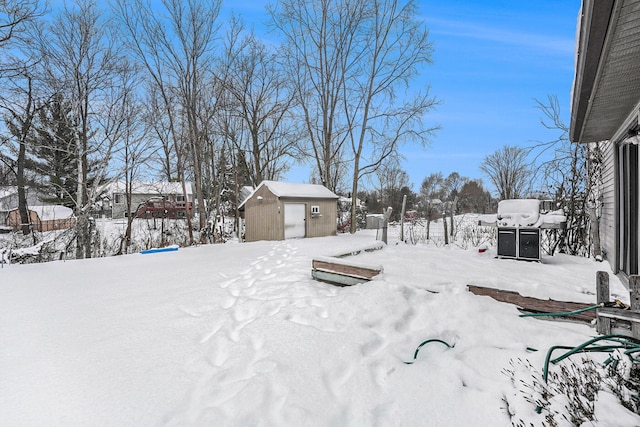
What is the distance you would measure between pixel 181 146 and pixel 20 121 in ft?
22.5

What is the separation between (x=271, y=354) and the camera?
2436 millimetres

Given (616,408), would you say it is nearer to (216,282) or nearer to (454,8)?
(216,282)

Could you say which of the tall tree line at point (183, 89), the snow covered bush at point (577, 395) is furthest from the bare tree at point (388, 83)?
the snow covered bush at point (577, 395)

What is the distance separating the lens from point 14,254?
7.31 m

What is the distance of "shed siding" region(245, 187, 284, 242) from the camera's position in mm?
11203

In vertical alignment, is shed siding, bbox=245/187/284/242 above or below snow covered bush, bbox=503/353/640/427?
above

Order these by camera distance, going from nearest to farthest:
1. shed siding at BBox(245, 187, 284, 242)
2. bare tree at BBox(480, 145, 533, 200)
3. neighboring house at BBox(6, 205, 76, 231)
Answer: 1. neighboring house at BBox(6, 205, 76, 231)
2. shed siding at BBox(245, 187, 284, 242)
3. bare tree at BBox(480, 145, 533, 200)

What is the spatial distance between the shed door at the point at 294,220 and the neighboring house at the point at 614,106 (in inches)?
332

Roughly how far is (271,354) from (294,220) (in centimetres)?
932

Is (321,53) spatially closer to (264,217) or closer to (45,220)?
(264,217)

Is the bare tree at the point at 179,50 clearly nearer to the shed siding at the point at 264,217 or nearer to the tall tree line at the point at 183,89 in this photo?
the tall tree line at the point at 183,89

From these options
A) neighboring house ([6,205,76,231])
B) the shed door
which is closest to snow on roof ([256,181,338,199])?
the shed door

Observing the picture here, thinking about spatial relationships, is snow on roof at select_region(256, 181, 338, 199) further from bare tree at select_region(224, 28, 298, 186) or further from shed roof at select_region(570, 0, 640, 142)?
shed roof at select_region(570, 0, 640, 142)

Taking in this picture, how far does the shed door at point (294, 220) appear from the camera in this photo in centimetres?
1138
